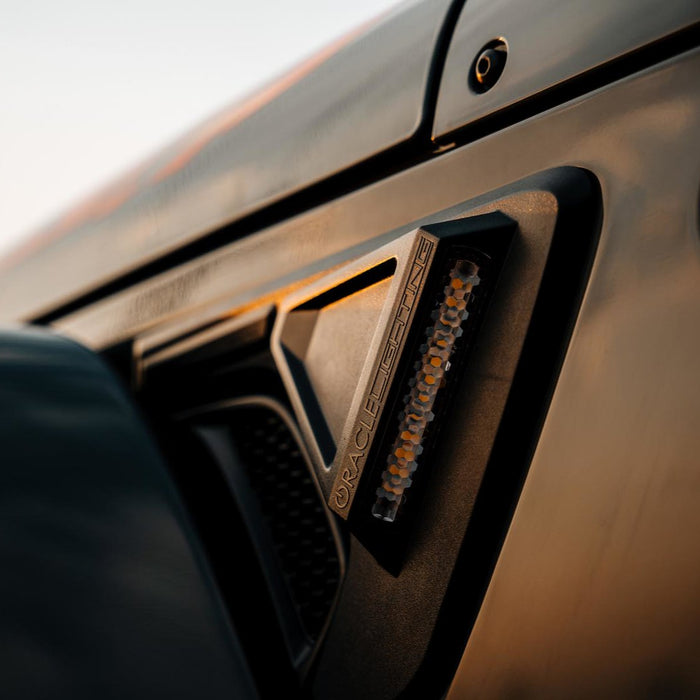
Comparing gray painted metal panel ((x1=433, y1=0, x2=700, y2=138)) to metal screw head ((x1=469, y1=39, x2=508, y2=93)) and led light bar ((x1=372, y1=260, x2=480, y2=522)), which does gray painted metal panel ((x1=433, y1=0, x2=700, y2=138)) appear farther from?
led light bar ((x1=372, y1=260, x2=480, y2=522))

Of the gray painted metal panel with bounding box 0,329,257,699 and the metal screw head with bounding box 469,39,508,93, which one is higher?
the metal screw head with bounding box 469,39,508,93

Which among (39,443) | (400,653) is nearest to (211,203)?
(39,443)

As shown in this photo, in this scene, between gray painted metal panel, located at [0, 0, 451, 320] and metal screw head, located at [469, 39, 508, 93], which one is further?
gray painted metal panel, located at [0, 0, 451, 320]

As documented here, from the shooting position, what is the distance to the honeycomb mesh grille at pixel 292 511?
92cm

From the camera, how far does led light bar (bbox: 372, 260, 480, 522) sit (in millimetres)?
693

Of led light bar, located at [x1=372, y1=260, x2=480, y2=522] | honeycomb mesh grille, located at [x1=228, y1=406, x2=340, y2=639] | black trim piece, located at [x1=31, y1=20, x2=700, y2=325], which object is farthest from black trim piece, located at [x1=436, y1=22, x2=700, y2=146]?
honeycomb mesh grille, located at [x1=228, y1=406, x2=340, y2=639]

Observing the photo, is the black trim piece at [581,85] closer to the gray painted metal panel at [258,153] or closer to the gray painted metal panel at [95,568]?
the gray painted metal panel at [258,153]

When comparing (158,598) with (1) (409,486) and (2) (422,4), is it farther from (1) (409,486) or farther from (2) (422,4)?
(2) (422,4)

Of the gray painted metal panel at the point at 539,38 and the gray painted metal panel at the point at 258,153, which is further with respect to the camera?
the gray painted metal panel at the point at 258,153

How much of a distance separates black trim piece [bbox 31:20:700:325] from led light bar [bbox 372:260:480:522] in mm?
163

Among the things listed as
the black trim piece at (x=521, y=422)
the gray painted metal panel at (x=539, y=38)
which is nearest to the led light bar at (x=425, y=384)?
the black trim piece at (x=521, y=422)

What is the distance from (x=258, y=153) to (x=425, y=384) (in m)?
0.48

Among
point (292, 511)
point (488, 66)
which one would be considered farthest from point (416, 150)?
point (292, 511)

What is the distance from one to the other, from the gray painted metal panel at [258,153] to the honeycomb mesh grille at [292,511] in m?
0.28
